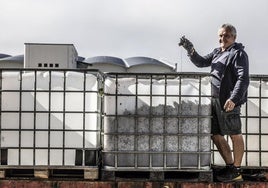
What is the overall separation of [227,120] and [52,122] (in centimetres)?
188

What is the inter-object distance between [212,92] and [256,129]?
69 cm

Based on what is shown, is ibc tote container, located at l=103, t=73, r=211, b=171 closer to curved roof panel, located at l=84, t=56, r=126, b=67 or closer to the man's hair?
the man's hair

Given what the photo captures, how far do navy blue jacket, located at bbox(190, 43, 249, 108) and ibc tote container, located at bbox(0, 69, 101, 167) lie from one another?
139 cm

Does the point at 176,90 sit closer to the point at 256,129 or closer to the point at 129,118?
the point at 129,118

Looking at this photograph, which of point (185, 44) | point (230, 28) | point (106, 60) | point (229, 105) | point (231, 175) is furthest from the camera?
point (106, 60)

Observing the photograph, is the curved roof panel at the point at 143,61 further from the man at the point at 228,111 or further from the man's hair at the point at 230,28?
the man at the point at 228,111

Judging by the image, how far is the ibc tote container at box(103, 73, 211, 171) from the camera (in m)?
4.86

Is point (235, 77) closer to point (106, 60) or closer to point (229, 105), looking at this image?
point (229, 105)

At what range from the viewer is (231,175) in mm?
4977

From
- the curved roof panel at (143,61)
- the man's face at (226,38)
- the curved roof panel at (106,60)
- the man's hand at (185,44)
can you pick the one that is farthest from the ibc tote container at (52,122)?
the curved roof panel at (106,60)

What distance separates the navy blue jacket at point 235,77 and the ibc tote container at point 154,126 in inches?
10.2

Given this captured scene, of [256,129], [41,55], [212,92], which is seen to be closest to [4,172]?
[212,92]

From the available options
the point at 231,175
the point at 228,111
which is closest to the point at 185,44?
the point at 228,111

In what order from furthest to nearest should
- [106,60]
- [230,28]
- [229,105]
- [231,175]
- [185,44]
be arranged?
[106,60] → [185,44] → [230,28] → [231,175] → [229,105]
